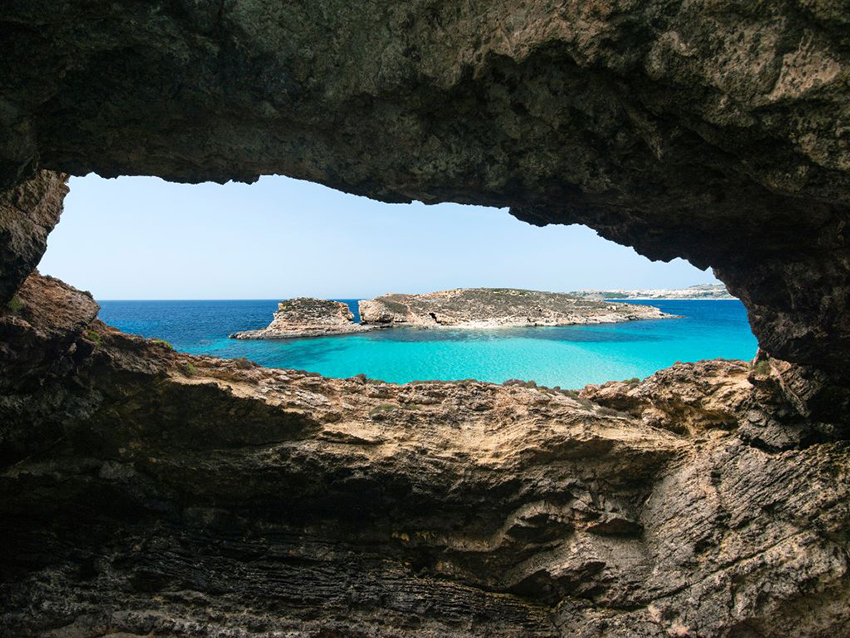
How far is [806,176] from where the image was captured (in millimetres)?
5332

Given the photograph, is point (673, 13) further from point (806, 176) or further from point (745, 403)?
point (745, 403)

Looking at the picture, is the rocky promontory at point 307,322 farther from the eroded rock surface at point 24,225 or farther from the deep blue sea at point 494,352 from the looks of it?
the eroded rock surface at point 24,225

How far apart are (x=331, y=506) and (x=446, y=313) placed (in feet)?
204

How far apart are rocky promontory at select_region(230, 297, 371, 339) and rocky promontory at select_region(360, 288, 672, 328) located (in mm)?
4424

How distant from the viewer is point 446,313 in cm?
7219

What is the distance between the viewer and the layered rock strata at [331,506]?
9.13m

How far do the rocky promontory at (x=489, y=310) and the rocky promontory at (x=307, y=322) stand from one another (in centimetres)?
442

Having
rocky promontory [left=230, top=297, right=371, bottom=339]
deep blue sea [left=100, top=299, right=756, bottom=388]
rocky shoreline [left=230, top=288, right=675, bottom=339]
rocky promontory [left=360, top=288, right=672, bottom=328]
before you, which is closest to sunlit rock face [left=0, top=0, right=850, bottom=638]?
deep blue sea [left=100, top=299, right=756, bottom=388]

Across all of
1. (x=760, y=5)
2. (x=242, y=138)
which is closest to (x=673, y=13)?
(x=760, y=5)

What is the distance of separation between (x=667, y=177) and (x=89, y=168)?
12.1 meters

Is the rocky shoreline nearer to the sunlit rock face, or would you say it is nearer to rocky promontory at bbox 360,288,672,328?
rocky promontory at bbox 360,288,672,328

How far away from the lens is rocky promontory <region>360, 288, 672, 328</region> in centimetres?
6756

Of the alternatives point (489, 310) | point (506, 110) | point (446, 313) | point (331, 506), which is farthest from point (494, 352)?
point (506, 110)

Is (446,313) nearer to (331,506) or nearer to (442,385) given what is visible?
(442,385)
